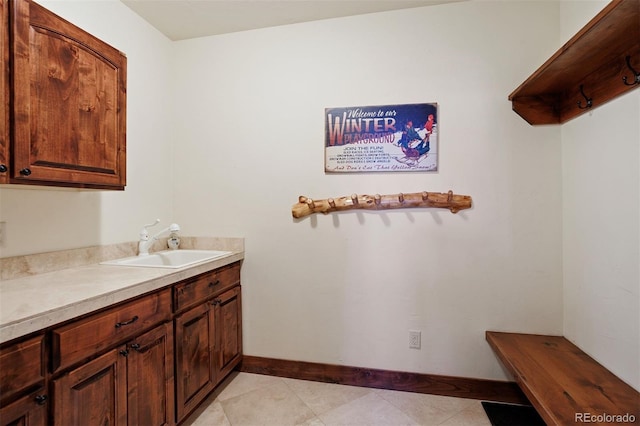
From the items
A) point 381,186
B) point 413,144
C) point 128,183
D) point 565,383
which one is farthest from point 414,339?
point 128,183

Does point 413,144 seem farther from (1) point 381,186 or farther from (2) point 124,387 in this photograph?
(2) point 124,387

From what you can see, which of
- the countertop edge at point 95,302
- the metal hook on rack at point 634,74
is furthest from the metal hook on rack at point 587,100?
the countertop edge at point 95,302

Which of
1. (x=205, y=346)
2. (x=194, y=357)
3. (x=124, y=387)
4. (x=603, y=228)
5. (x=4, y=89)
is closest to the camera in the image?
(x=4, y=89)

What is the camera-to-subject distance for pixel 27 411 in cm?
96

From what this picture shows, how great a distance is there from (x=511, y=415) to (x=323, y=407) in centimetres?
115

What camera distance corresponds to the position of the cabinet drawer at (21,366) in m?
0.90

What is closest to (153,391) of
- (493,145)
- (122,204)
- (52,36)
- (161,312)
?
(161,312)

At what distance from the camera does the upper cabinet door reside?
121 cm

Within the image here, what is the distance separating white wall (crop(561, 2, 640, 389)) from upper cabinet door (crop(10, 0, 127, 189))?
8.38ft

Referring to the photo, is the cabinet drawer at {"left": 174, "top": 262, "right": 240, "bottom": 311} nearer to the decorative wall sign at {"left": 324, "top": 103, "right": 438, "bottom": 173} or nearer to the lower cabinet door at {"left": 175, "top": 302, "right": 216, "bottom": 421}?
the lower cabinet door at {"left": 175, "top": 302, "right": 216, "bottom": 421}

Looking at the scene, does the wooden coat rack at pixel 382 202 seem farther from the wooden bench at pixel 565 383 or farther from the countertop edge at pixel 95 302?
the wooden bench at pixel 565 383

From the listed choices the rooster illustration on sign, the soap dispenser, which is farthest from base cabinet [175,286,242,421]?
the rooster illustration on sign

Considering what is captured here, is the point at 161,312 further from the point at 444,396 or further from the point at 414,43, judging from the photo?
the point at 414,43

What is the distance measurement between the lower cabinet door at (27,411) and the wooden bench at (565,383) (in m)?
1.88
